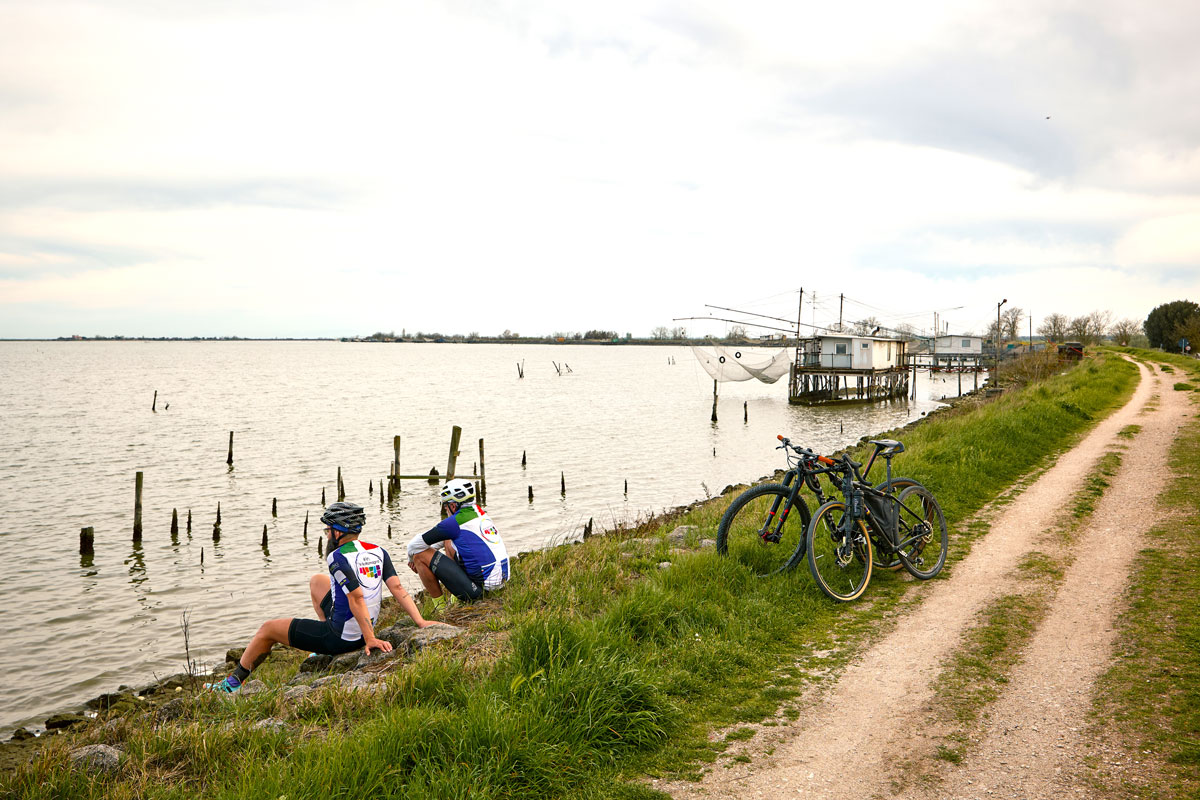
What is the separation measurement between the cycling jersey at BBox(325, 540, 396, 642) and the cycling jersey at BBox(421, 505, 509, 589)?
57.4 inches

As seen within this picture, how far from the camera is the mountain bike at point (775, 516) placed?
7938mm

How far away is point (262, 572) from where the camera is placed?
53.5 ft

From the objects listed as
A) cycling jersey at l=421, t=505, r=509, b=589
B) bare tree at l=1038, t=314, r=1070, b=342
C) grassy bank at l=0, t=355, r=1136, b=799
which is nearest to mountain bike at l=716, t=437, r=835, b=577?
grassy bank at l=0, t=355, r=1136, b=799

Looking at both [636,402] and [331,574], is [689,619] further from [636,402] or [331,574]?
[636,402]

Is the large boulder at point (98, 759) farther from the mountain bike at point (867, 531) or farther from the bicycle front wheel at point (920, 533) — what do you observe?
the bicycle front wheel at point (920, 533)

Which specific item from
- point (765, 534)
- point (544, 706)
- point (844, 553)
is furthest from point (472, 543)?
point (844, 553)

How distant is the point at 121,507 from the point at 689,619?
72.9ft

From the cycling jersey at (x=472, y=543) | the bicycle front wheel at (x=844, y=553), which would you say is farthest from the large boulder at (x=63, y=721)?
the bicycle front wheel at (x=844, y=553)

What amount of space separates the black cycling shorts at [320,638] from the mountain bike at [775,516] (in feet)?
13.7

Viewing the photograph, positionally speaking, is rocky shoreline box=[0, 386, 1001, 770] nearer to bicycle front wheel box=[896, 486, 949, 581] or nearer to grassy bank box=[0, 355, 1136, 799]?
grassy bank box=[0, 355, 1136, 799]

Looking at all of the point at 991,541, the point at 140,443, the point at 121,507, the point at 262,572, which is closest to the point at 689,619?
the point at 991,541

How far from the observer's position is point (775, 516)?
8.20 meters

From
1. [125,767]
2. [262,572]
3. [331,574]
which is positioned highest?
[331,574]

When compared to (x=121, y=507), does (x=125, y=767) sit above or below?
above
